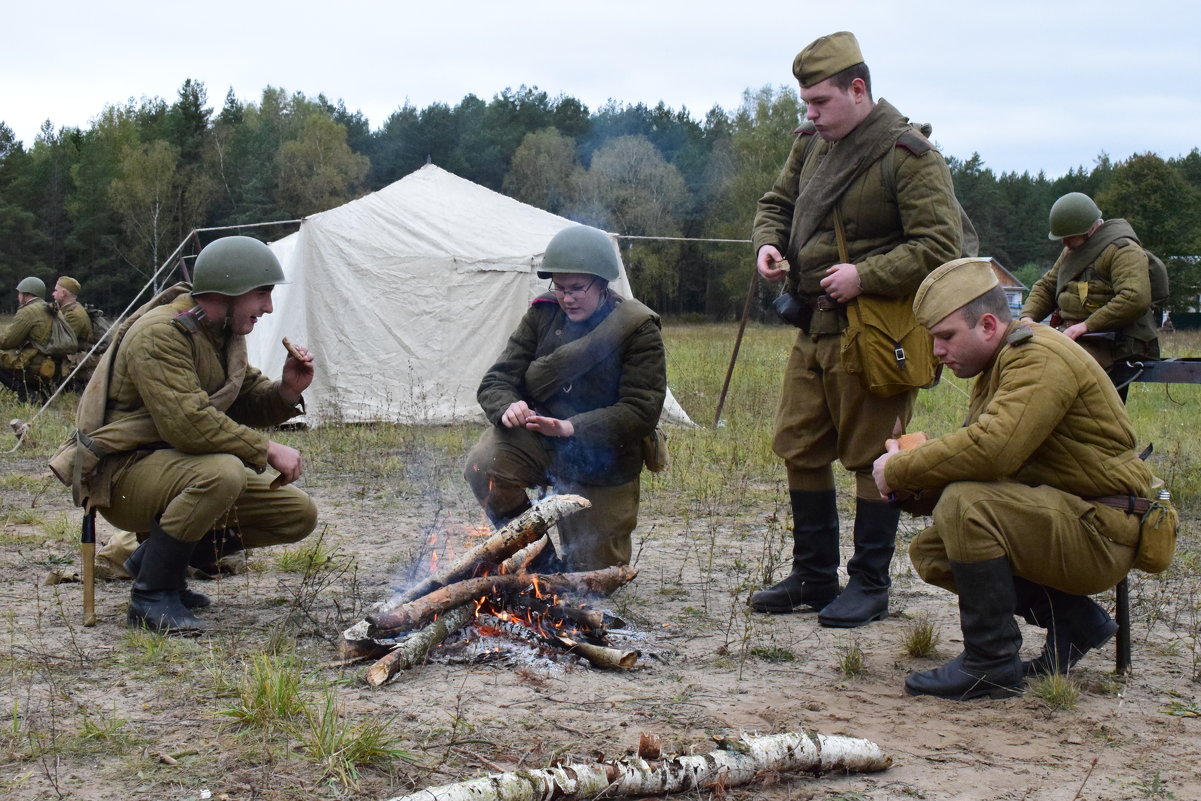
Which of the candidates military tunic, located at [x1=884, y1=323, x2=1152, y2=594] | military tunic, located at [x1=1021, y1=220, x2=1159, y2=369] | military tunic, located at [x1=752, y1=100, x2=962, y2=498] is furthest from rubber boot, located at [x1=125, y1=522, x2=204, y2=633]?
military tunic, located at [x1=1021, y1=220, x2=1159, y2=369]

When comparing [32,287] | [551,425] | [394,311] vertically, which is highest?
[32,287]

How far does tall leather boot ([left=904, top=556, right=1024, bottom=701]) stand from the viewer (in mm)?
3477

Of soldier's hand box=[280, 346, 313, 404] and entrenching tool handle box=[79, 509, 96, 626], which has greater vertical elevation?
soldier's hand box=[280, 346, 313, 404]

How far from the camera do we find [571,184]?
21.3 metres

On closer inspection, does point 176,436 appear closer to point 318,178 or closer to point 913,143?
point 913,143

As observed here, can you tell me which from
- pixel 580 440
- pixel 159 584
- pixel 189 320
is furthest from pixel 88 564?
pixel 580 440

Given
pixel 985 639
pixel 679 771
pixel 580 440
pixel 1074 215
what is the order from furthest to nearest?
pixel 1074 215 < pixel 580 440 < pixel 985 639 < pixel 679 771

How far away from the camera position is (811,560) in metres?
4.73

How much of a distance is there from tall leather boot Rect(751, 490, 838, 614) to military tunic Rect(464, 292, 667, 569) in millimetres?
717

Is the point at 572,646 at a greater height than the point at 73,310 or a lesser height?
lesser

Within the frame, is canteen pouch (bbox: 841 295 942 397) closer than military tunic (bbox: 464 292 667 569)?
Yes

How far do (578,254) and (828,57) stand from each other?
4.19 feet

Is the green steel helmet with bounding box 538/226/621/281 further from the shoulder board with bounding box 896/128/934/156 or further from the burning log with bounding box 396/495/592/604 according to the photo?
the shoulder board with bounding box 896/128/934/156

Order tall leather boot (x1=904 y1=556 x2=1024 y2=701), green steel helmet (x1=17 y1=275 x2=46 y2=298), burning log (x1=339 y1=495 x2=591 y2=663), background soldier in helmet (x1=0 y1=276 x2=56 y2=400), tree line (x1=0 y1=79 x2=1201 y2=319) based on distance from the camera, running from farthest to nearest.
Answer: tree line (x1=0 y1=79 x2=1201 y2=319) → green steel helmet (x1=17 y1=275 x2=46 y2=298) → background soldier in helmet (x1=0 y1=276 x2=56 y2=400) → burning log (x1=339 y1=495 x2=591 y2=663) → tall leather boot (x1=904 y1=556 x2=1024 y2=701)
